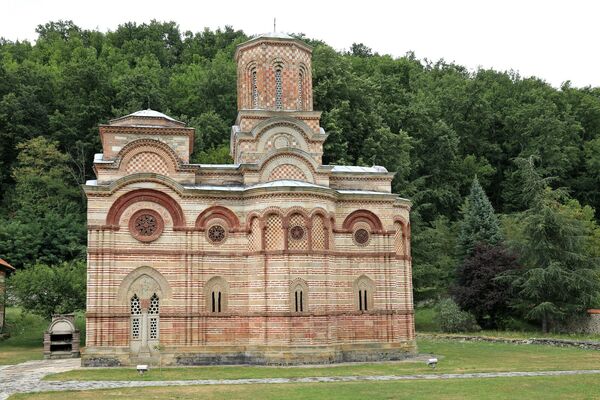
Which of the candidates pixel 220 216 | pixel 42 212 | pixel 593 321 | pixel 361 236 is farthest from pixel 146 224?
pixel 42 212

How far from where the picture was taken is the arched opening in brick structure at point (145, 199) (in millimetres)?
20828

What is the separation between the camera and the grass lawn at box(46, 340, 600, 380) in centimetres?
1734

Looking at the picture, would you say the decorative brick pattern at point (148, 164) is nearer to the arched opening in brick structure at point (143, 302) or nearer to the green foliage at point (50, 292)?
the arched opening in brick structure at point (143, 302)

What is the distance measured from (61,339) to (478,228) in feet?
79.6

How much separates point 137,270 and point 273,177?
5.60 meters

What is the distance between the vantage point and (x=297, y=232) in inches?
822

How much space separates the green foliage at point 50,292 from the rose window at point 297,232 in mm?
11558

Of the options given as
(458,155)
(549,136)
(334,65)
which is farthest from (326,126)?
(549,136)

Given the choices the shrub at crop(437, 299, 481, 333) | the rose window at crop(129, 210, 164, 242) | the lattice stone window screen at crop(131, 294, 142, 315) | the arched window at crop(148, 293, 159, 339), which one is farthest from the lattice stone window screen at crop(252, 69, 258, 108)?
the shrub at crop(437, 299, 481, 333)

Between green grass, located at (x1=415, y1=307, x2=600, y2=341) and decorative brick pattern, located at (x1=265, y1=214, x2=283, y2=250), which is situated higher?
decorative brick pattern, located at (x1=265, y1=214, x2=283, y2=250)

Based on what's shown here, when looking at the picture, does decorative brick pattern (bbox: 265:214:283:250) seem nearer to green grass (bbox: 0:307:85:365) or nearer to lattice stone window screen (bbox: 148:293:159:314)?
lattice stone window screen (bbox: 148:293:159:314)

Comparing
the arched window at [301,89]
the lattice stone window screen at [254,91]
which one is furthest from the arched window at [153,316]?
the arched window at [301,89]

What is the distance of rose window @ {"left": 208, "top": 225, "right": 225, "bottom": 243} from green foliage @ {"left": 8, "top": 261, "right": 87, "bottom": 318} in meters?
8.93

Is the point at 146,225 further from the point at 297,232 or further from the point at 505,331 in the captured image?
the point at 505,331
